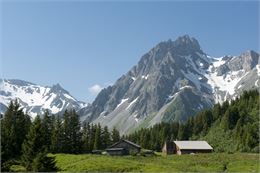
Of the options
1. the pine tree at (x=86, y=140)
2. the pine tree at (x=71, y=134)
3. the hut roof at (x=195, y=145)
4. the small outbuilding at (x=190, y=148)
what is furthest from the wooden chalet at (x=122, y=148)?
the hut roof at (x=195, y=145)

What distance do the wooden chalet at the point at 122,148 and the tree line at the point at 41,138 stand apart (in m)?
7.43

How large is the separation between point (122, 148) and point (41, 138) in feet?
241

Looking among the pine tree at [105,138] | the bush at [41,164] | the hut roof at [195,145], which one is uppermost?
the pine tree at [105,138]

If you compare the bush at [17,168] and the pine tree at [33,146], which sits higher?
the pine tree at [33,146]

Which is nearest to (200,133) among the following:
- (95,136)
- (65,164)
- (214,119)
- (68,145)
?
(214,119)

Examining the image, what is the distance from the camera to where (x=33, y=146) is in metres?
61.5

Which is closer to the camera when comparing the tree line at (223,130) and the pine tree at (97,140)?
the pine tree at (97,140)

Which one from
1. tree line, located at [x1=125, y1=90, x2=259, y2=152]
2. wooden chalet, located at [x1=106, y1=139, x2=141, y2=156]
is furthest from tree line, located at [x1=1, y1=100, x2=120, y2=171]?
tree line, located at [x1=125, y1=90, x2=259, y2=152]

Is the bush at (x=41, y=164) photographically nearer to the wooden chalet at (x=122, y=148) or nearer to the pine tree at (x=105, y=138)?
the wooden chalet at (x=122, y=148)

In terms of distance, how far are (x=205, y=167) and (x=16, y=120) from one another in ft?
129

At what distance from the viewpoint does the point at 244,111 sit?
165250 millimetres

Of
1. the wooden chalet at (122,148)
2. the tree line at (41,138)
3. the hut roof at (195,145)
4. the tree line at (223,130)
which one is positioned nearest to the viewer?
the tree line at (41,138)

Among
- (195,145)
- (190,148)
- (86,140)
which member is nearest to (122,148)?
(86,140)

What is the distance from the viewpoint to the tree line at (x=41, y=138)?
5997cm
